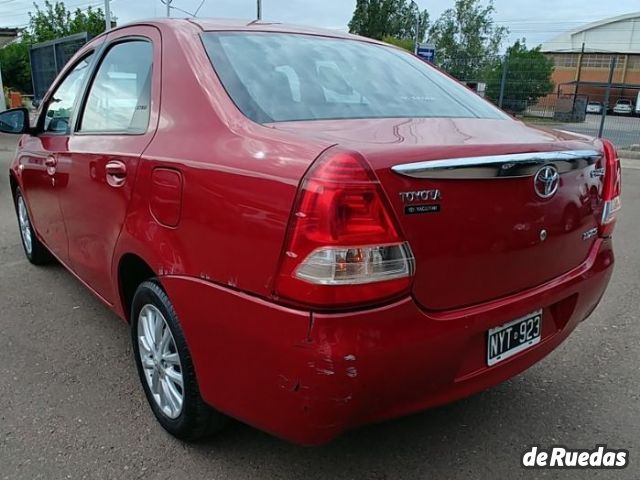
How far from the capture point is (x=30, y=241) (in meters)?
4.49

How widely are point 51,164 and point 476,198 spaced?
2.52m

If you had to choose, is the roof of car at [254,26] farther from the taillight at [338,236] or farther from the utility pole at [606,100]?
the utility pole at [606,100]

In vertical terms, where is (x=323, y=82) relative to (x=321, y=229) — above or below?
above

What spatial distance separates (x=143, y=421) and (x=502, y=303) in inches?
63.5

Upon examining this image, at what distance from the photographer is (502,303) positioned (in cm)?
196

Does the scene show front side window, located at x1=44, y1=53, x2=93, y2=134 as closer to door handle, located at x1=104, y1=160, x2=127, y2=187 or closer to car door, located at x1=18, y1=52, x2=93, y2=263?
car door, located at x1=18, y1=52, x2=93, y2=263

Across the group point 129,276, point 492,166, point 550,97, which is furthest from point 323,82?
point 550,97

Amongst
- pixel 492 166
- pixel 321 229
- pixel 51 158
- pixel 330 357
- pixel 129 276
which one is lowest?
pixel 129 276

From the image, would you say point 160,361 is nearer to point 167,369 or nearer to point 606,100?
point 167,369

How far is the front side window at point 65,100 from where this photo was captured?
10.7ft

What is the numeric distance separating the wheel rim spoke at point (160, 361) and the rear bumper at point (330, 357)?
24cm

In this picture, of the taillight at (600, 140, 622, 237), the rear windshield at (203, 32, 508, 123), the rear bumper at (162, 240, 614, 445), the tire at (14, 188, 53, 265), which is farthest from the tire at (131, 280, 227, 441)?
the tire at (14, 188, 53, 265)

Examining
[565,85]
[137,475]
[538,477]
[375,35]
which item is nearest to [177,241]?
[137,475]

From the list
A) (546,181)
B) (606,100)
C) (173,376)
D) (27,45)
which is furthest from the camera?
(27,45)
